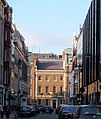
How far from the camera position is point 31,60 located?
186000 mm

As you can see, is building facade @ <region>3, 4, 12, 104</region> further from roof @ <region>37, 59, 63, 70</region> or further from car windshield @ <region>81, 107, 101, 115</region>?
roof @ <region>37, 59, 63, 70</region>

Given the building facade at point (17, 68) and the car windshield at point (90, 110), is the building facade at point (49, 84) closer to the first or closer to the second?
the building facade at point (17, 68)

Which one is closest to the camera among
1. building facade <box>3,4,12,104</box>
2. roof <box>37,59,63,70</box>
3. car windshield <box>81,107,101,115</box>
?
car windshield <box>81,107,101,115</box>

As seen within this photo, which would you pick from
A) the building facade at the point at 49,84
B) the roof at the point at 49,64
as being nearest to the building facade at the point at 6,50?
the building facade at the point at 49,84

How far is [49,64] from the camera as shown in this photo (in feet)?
571

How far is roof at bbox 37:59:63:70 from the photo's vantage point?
→ 171125 millimetres

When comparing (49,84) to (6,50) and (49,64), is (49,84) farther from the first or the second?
(6,50)

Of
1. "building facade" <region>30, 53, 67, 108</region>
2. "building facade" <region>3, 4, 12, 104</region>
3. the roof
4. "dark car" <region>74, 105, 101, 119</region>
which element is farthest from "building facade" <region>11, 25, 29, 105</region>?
"dark car" <region>74, 105, 101, 119</region>

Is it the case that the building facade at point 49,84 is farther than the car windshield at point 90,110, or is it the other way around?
the building facade at point 49,84

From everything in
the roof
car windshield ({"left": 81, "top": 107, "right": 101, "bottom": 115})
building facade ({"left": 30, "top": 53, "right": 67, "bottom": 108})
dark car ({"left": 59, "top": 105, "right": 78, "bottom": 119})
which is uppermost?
the roof

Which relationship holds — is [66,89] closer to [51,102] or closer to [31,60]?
[51,102]

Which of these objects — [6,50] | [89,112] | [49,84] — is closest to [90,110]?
[89,112]

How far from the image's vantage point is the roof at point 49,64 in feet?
561

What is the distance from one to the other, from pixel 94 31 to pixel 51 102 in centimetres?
9115
